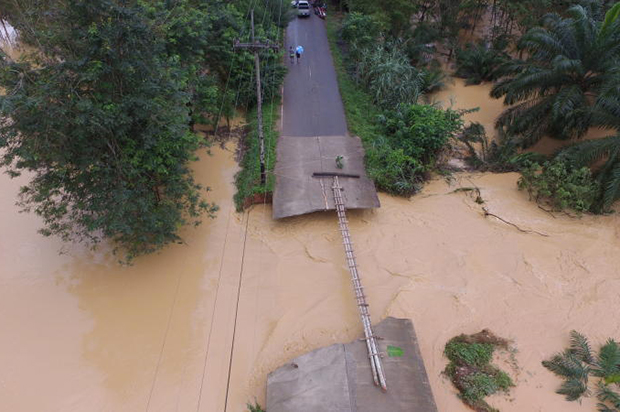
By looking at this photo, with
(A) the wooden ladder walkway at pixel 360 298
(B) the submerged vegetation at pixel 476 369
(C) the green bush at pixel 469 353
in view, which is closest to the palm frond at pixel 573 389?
(B) the submerged vegetation at pixel 476 369

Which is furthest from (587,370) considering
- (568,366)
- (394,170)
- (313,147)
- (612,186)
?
(313,147)

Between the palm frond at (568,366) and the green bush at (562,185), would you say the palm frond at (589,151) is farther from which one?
the palm frond at (568,366)

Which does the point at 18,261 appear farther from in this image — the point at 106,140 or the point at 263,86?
the point at 263,86

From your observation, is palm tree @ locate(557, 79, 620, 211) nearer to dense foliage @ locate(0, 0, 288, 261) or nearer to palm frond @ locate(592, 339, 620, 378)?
palm frond @ locate(592, 339, 620, 378)

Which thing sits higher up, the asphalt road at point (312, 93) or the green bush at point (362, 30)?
the green bush at point (362, 30)

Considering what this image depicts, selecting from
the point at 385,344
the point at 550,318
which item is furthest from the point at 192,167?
the point at 550,318

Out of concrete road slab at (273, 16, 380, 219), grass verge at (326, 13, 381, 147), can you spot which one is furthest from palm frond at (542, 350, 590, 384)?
grass verge at (326, 13, 381, 147)
